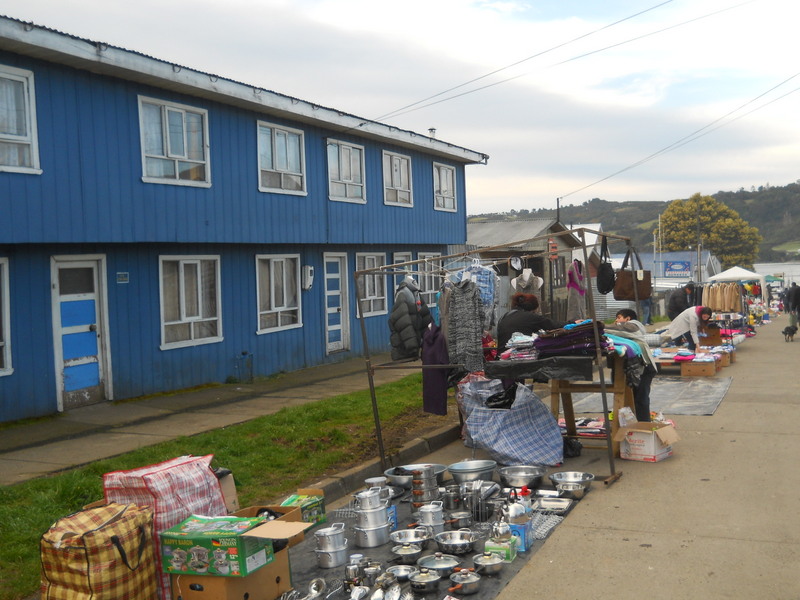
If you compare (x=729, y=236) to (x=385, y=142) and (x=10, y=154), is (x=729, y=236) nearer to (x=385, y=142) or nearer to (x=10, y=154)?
(x=385, y=142)

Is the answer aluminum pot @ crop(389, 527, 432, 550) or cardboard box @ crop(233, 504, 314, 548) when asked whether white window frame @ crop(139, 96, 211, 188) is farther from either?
aluminum pot @ crop(389, 527, 432, 550)

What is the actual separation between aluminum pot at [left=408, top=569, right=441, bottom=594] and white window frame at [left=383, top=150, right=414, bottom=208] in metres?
17.0

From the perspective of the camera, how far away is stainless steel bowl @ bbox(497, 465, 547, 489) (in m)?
8.04

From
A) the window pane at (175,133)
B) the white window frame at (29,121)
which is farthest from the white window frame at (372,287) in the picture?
the white window frame at (29,121)

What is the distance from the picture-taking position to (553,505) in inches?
291

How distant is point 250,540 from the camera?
5.11 m

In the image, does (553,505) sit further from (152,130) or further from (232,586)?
(152,130)

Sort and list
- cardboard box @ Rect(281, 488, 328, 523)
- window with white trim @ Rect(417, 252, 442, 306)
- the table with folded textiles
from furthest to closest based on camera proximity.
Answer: window with white trim @ Rect(417, 252, 442, 306) → the table with folded textiles → cardboard box @ Rect(281, 488, 328, 523)

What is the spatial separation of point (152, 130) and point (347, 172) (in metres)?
6.84

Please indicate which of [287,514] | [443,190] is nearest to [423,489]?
[287,514]

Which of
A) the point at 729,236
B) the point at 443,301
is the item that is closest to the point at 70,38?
the point at 443,301

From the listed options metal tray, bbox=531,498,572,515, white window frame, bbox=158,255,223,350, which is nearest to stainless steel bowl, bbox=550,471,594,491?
metal tray, bbox=531,498,572,515

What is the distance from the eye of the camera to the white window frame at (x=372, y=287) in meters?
21.9

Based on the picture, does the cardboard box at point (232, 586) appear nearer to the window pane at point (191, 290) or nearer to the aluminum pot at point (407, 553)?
the aluminum pot at point (407, 553)
